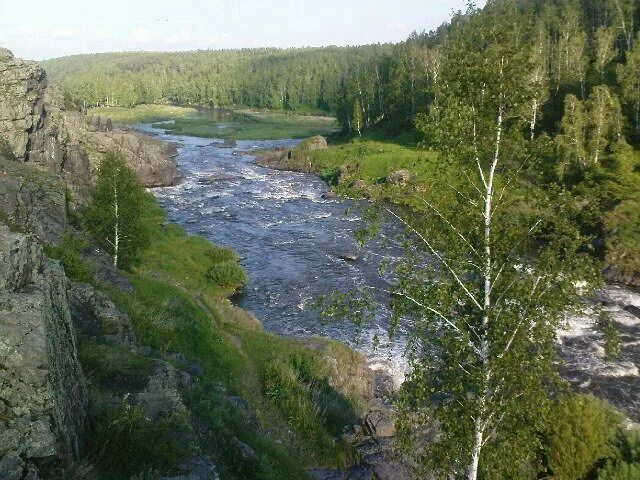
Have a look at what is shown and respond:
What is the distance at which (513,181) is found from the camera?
39.8 feet

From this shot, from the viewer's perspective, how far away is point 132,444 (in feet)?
29.8

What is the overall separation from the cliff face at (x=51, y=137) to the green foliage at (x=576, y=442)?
40.3 metres

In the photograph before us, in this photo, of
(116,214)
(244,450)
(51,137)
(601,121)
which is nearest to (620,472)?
(244,450)

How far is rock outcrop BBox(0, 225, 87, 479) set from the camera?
6699 mm

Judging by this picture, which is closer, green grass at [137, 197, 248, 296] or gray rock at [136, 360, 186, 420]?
gray rock at [136, 360, 186, 420]

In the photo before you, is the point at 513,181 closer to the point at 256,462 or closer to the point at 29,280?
the point at 256,462

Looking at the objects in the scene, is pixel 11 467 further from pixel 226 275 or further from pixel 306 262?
pixel 306 262

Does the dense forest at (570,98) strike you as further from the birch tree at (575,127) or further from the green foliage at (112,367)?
the green foliage at (112,367)

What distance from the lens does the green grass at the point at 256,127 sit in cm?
13250

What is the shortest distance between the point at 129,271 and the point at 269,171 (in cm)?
5526

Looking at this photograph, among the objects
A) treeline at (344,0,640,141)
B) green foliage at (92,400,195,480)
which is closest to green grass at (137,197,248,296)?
green foliage at (92,400,195,480)

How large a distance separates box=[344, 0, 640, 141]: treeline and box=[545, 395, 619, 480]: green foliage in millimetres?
38159

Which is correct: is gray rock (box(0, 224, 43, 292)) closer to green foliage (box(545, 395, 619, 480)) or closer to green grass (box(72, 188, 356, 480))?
green grass (box(72, 188, 356, 480))

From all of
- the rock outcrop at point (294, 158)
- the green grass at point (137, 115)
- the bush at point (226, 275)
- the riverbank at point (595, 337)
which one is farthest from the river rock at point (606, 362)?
the green grass at point (137, 115)
